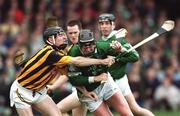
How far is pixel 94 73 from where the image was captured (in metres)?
12.1

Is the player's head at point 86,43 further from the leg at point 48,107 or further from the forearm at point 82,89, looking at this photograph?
the leg at point 48,107

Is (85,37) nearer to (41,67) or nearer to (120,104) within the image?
(41,67)

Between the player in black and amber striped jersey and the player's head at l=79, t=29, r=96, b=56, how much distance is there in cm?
18

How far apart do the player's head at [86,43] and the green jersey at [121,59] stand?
0.41 meters

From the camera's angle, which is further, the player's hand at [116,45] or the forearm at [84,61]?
the player's hand at [116,45]

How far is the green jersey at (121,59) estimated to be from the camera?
40.9 feet

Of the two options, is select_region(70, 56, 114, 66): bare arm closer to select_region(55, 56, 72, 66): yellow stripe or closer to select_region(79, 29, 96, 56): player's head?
select_region(55, 56, 72, 66): yellow stripe

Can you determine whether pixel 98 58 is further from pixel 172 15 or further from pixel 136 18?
pixel 172 15

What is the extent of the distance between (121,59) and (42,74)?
133cm

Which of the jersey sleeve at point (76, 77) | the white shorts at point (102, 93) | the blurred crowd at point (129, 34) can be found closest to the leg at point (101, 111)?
the white shorts at point (102, 93)

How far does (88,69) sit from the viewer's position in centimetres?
1208

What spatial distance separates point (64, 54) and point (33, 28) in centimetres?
752

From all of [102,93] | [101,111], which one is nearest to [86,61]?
[102,93]

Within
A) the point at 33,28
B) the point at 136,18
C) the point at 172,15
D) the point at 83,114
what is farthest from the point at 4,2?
the point at 83,114
